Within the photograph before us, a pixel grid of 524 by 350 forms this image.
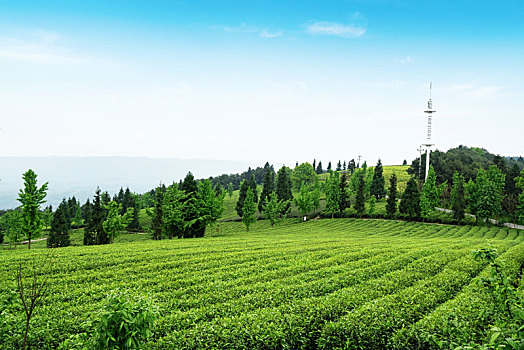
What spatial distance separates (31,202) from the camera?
3114 cm

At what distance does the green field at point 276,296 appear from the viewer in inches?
313

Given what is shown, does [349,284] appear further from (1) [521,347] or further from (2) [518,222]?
(2) [518,222]

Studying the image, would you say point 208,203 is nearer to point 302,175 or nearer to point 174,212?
point 174,212

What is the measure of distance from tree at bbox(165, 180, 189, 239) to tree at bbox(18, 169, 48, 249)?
16.2m

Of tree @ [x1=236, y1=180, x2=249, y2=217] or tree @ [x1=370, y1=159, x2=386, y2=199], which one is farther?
tree @ [x1=370, y1=159, x2=386, y2=199]

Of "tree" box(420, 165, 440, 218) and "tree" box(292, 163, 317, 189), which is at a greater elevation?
"tree" box(292, 163, 317, 189)

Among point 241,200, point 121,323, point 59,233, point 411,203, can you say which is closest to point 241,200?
point 241,200

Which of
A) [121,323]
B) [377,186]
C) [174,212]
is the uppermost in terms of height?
[377,186]

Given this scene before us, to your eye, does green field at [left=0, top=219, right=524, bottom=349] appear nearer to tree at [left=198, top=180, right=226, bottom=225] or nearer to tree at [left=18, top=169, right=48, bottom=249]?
tree at [left=18, top=169, right=48, bottom=249]

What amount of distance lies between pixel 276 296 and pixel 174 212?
34705mm

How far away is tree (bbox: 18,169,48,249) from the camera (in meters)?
30.8

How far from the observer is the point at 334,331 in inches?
324

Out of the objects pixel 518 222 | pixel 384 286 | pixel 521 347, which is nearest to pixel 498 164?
pixel 518 222

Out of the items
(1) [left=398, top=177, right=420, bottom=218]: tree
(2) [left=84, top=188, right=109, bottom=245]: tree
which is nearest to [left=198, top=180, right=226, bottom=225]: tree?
(2) [left=84, top=188, right=109, bottom=245]: tree
